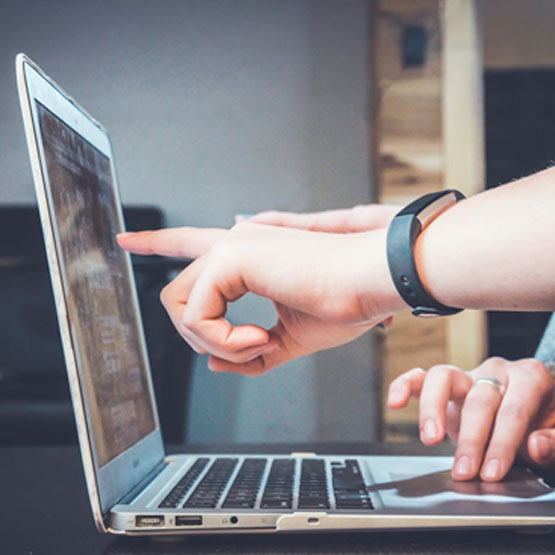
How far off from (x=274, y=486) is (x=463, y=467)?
18 cm

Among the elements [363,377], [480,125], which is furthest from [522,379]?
[480,125]

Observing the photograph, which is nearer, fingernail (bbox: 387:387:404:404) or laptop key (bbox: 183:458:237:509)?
laptop key (bbox: 183:458:237:509)

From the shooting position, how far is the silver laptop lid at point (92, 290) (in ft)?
1.68

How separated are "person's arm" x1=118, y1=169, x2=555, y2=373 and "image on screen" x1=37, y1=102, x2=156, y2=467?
7 centimetres

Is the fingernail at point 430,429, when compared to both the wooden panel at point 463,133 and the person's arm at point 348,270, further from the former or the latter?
the wooden panel at point 463,133

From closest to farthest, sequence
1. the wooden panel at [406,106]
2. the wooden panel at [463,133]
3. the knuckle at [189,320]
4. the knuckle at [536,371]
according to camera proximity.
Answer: the knuckle at [189,320], the knuckle at [536,371], the wooden panel at [406,106], the wooden panel at [463,133]

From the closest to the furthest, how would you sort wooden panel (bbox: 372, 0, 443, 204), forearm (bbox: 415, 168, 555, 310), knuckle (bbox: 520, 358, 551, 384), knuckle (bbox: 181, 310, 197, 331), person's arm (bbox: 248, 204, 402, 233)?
1. forearm (bbox: 415, 168, 555, 310)
2. knuckle (bbox: 181, 310, 197, 331)
3. knuckle (bbox: 520, 358, 551, 384)
4. person's arm (bbox: 248, 204, 402, 233)
5. wooden panel (bbox: 372, 0, 443, 204)

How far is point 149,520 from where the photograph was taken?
1.59 feet

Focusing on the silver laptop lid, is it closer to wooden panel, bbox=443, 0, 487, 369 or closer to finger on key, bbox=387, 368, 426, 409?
finger on key, bbox=387, 368, 426, 409

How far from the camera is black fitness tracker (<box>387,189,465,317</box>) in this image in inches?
19.8

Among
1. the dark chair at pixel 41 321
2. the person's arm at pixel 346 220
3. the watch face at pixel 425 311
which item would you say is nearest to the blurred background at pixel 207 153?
the dark chair at pixel 41 321

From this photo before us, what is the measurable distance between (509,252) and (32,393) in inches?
57.2

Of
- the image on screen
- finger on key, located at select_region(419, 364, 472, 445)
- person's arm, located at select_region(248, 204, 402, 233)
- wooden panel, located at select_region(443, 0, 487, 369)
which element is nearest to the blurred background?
wooden panel, located at select_region(443, 0, 487, 369)

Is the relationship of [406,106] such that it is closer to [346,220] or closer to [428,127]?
[428,127]
